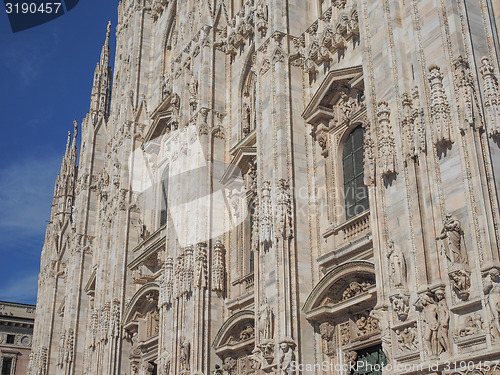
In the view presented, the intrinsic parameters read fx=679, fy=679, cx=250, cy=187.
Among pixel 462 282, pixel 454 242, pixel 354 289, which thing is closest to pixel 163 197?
pixel 354 289

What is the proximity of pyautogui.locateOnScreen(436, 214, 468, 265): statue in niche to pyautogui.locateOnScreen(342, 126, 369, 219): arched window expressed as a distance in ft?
15.5

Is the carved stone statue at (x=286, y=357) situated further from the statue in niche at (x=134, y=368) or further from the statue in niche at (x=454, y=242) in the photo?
the statue in niche at (x=134, y=368)

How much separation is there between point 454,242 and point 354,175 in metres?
5.81

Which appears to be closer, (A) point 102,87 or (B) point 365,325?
(B) point 365,325

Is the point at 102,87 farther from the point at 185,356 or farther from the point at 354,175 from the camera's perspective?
the point at 354,175

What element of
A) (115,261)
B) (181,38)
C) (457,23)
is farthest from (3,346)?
(457,23)

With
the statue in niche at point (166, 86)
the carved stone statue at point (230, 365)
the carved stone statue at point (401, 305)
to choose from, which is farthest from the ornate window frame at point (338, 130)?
the statue in niche at point (166, 86)

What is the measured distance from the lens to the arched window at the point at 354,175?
17.7 m

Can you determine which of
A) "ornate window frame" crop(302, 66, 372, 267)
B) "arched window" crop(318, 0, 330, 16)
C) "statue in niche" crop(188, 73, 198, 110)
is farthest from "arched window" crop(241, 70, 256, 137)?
"ornate window frame" crop(302, 66, 372, 267)

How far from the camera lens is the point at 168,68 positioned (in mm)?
33344

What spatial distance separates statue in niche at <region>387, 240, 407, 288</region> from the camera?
13492 millimetres

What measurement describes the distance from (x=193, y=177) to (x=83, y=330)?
46.4 feet

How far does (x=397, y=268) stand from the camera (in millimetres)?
13594

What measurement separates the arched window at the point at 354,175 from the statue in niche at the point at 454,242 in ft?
15.5
